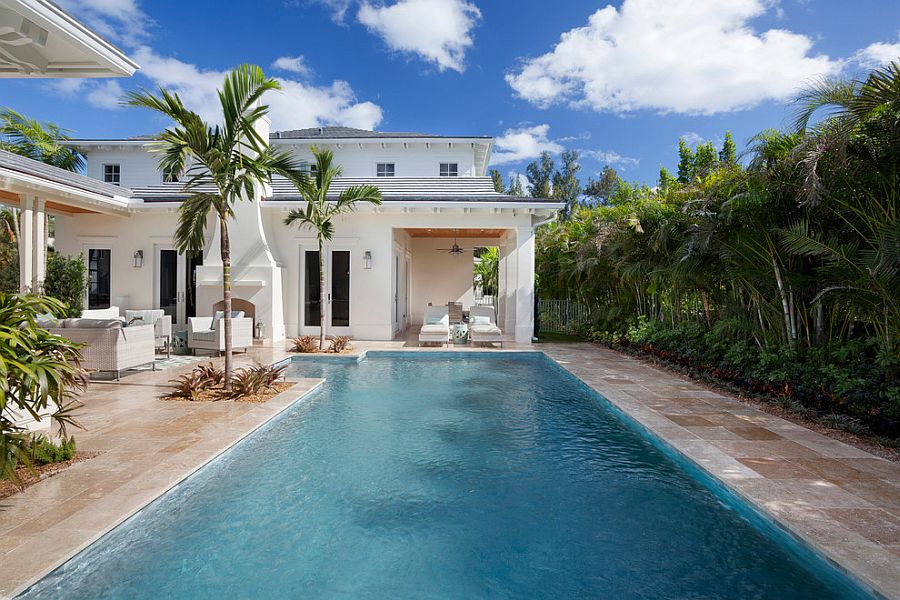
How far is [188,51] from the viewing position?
43.7 ft

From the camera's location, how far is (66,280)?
1188 cm

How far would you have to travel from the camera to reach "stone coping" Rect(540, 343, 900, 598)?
282cm

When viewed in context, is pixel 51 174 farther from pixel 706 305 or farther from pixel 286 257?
pixel 706 305

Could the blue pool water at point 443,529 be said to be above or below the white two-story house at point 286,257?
below

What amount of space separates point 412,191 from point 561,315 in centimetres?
689

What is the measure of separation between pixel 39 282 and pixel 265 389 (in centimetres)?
680

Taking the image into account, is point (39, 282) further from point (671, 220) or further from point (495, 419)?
point (671, 220)

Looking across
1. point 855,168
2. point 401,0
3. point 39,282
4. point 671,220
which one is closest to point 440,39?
point 401,0

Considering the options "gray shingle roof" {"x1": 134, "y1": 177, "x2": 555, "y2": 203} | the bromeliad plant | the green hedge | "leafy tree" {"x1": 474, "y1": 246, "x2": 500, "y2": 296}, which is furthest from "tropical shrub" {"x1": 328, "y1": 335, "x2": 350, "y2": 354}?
"leafy tree" {"x1": 474, "y1": 246, "x2": 500, "y2": 296}

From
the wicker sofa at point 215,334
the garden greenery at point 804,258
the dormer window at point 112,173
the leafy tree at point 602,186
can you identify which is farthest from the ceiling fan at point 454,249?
the leafy tree at point 602,186

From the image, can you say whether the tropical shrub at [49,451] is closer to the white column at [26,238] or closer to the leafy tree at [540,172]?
the white column at [26,238]

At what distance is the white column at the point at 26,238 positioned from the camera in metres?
10.0

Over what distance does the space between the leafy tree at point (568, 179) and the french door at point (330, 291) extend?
36.6 meters

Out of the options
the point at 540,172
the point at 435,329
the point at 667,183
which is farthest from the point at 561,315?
the point at 540,172
